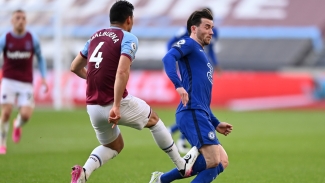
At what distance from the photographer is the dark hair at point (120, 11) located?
23.3 ft

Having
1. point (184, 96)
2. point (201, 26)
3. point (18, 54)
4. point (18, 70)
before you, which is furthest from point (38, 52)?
point (184, 96)

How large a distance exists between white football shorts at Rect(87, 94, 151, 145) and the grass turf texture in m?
1.57

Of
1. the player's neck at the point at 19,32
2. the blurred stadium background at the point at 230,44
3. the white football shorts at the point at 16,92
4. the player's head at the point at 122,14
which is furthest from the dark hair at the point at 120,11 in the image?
the blurred stadium background at the point at 230,44

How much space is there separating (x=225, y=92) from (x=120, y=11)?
753 inches

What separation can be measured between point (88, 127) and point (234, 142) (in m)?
5.16

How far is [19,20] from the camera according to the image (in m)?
12.3

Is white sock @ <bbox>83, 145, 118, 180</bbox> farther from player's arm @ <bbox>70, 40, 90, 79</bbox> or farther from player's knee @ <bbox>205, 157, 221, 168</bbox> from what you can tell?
player's knee @ <bbox>205, 157, 221, 168</bbox>

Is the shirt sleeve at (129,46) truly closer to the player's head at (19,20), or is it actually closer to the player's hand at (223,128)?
the player's hand at (223,128)

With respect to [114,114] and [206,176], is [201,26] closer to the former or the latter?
[114,114]

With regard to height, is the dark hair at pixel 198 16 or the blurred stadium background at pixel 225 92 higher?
the dark hair at pixel 198 16

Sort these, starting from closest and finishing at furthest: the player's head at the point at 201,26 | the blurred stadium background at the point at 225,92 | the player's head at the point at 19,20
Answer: the player's head at the point at 201,26 → the blurred stadium background at the point at 225,92 → the player's head at the point at 19,20

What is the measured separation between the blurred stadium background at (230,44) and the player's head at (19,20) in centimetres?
1208

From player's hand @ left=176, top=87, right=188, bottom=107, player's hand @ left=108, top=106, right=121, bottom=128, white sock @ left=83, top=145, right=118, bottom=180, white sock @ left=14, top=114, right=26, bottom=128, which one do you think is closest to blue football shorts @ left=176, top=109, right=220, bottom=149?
player's hand @ left=176, top=87, right=188, bottom=107

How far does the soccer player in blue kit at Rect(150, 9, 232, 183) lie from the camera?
718 cm
